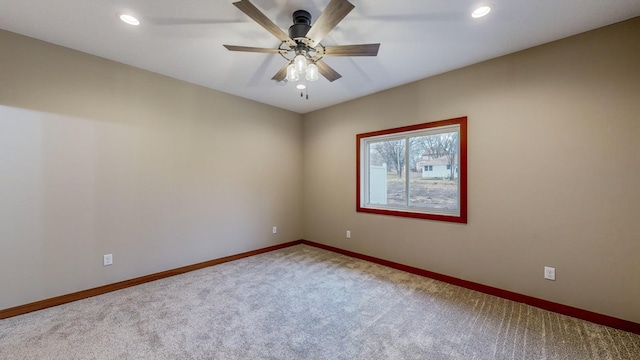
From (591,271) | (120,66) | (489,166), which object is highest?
(120,66)

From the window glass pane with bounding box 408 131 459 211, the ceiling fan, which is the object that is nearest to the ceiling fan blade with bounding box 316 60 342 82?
the ceiling fan

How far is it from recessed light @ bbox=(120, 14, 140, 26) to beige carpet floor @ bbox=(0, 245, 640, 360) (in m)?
2.63

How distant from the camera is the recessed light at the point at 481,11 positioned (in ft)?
6.59

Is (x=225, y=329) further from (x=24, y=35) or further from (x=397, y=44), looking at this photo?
(x=24, y=35)

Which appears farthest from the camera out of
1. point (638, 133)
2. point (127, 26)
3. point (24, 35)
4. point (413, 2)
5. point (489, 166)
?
point (489, 166)

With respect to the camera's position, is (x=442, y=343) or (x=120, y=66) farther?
(x=120, y=66)

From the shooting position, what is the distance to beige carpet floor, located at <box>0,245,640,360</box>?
6.13ft

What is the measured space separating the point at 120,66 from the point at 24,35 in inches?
28.7

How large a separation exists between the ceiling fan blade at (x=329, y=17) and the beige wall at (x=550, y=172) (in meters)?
2.02

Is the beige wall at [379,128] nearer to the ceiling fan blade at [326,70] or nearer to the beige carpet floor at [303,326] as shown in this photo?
the beige carpet floor at [303,326]

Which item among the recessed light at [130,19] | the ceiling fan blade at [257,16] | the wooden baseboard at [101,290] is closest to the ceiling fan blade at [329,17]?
the ceiling fan blade at [257,16]

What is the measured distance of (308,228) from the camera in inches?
195

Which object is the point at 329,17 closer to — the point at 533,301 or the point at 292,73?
the point at 292,73

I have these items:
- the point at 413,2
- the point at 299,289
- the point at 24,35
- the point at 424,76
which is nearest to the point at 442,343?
the point at 299,289
